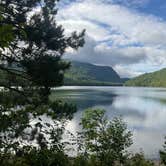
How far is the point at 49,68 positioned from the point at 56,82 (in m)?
0.77

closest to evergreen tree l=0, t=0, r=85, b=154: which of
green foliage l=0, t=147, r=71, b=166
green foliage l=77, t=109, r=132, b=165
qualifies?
green foliage l=77, t=109, r=132, b=165

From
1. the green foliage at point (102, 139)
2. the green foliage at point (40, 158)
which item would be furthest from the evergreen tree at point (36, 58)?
the green foliage at point (40, 158)

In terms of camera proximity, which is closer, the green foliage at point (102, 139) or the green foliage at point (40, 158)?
the green foliage at point (40, 158)

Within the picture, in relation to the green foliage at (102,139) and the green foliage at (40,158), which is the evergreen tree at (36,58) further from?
the green foliage at (40,158)

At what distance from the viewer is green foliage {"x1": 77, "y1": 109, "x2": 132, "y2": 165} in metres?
10.3

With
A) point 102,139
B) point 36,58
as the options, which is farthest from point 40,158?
point 36,58

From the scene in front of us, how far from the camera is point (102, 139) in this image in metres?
10.9

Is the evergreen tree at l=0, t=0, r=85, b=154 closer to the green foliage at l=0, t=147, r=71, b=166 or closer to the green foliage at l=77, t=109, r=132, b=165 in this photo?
the green foliage at l=77, t=109, r=132, b=165

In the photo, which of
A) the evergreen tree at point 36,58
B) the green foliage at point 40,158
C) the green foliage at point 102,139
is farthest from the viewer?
the evergreen tree at point 36,58

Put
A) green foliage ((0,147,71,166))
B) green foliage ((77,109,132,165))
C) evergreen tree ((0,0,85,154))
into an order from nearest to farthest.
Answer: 1. green foliage ((0,147,71,166))
2. green foliage ((77,109,132,165))
3. evergreen tree ((0,0,85,154))

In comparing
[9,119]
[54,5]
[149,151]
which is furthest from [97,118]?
[149,151]

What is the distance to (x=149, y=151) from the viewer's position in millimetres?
29312

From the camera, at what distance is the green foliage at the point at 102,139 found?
10.3 metres

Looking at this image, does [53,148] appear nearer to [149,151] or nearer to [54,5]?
[54,5]
